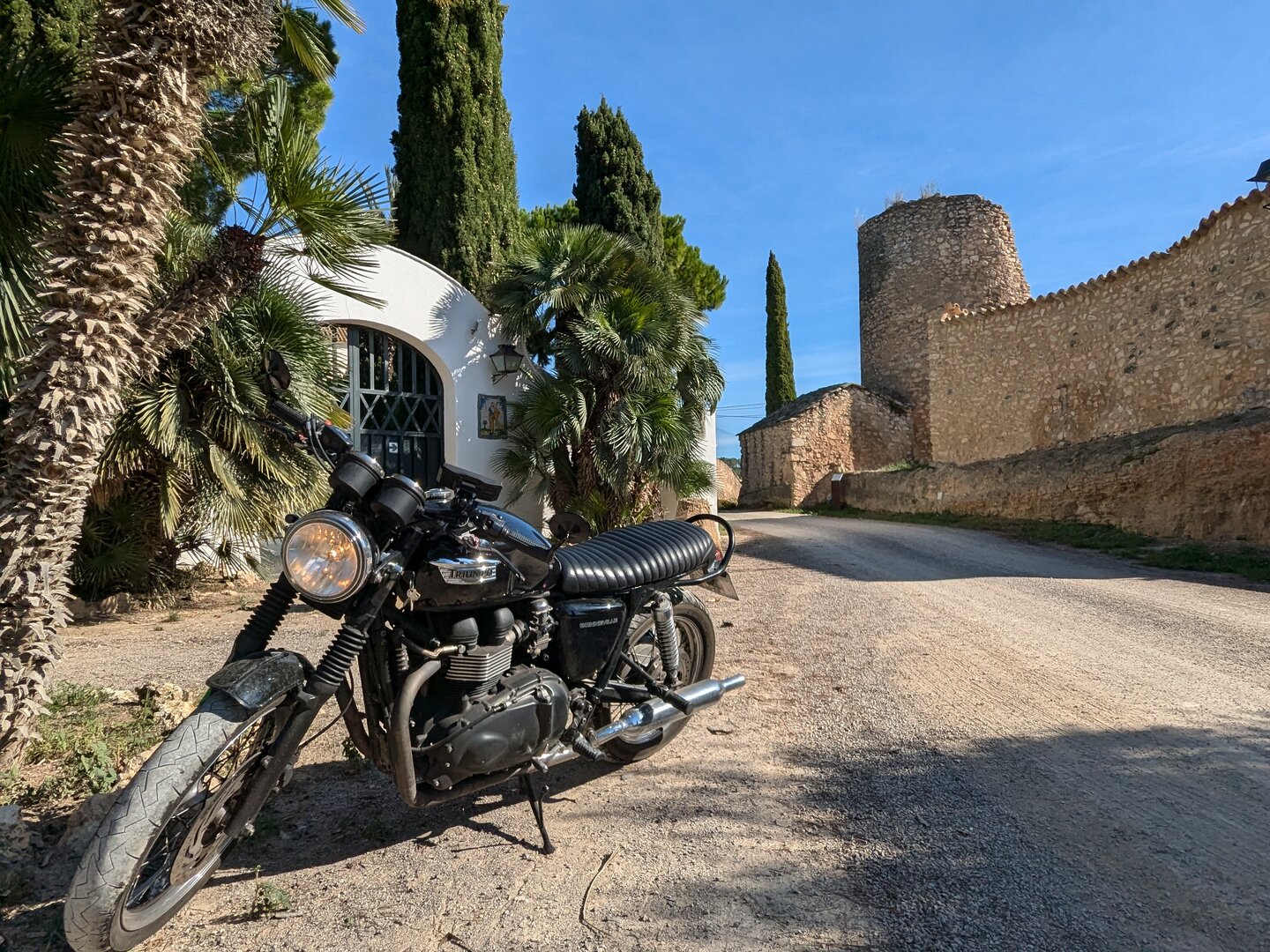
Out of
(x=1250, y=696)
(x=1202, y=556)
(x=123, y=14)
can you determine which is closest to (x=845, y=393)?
(x=1202, y=556)

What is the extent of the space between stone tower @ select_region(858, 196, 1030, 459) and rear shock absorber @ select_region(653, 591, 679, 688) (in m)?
25.0

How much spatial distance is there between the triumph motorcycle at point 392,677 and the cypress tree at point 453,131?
10.4m

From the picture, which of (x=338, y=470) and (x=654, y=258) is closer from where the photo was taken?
(x=338, y=470)

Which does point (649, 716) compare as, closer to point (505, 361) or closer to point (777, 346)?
point (505, 361)

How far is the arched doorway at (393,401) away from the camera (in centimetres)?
1005

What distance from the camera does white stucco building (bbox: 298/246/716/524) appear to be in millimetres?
9969

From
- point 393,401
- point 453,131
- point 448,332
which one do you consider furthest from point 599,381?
point 453,131

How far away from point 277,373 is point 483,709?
1236 millimetres

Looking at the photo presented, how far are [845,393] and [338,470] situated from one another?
25.7 m

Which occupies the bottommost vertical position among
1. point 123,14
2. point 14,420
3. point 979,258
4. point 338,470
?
point 338,470

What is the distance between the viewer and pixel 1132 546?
10.4 m

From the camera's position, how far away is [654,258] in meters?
13.8

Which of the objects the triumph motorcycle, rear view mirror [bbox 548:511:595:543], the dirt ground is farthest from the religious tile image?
the triumph motorcycle

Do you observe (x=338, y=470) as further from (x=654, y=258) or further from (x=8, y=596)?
(x=654, y=258)
